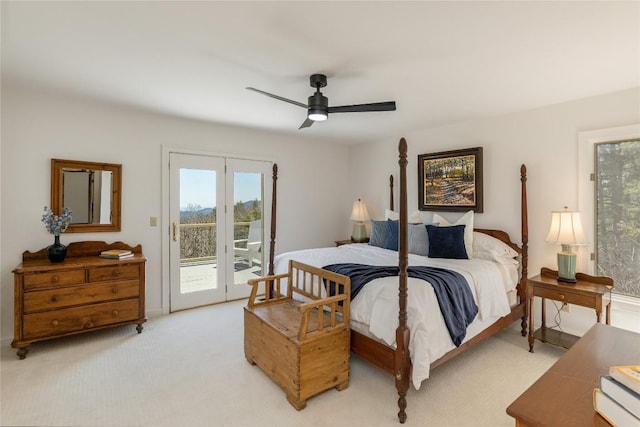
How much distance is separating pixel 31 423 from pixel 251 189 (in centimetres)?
324

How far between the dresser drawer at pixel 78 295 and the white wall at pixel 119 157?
55cm

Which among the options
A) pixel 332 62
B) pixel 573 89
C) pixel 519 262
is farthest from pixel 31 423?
pixel 573 89

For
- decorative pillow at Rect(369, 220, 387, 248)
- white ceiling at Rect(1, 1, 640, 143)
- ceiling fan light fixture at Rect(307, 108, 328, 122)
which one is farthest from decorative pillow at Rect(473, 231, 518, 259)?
ceiling fan light fixture at Rect(307, 108, 328, 122)

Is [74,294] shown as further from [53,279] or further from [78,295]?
[53,279]

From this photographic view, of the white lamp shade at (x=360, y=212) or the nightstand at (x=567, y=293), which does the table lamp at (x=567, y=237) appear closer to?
the nightstand at (x=567, y=293)

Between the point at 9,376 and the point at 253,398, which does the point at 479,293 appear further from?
the point at 9,376

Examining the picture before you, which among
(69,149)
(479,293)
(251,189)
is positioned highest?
(69,149)

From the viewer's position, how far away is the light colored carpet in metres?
2.04

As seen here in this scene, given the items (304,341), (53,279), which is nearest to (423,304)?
(304,341)

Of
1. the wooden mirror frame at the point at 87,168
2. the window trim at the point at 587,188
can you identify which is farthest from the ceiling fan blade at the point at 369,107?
the wooden mirror frame at the point at 87,168

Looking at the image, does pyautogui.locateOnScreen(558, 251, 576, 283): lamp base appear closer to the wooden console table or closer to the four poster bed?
the four poster bed

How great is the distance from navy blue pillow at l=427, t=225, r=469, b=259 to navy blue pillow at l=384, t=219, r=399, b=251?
49 cm

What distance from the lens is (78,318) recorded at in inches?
118

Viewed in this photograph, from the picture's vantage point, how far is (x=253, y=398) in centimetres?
225
